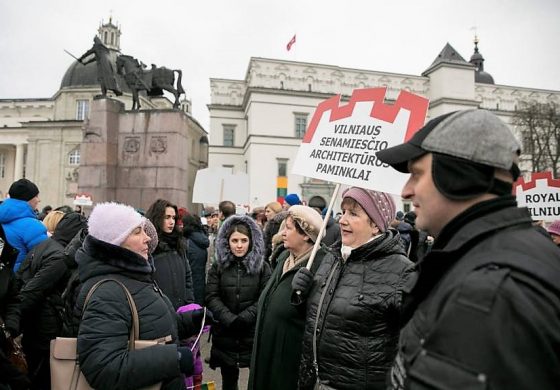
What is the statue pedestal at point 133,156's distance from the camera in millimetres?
12547

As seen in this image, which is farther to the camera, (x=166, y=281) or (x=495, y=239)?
(x=166, y=281)

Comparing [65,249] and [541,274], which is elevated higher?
[541,274]

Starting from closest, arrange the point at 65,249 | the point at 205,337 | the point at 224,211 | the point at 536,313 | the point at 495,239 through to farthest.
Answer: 1. the point at 536,313
2. the point at 495,239
3. the point at 65,249
4. the point at 224,211
5. the point at 205,337

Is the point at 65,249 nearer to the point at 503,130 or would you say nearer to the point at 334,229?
the point at 334,229

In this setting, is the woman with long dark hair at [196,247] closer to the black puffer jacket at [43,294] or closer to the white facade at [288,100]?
the black puffer jacket at [43,294]

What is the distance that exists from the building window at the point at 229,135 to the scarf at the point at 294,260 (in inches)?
1857

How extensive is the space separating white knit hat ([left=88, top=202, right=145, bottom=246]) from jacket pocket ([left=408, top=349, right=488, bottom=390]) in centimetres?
197

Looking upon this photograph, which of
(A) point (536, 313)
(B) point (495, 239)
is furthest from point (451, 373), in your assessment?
(B) point (495, 239)

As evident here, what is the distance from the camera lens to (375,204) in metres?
2.90

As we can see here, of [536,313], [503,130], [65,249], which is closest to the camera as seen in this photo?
[536,313]

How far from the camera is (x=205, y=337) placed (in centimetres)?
719

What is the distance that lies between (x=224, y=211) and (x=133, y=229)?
13.5ft

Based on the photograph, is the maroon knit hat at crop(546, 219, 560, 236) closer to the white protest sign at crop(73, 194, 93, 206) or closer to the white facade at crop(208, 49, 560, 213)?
the white protest sign at crop(73, 194, 93, 206)

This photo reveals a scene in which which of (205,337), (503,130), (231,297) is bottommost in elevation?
(205,337)
